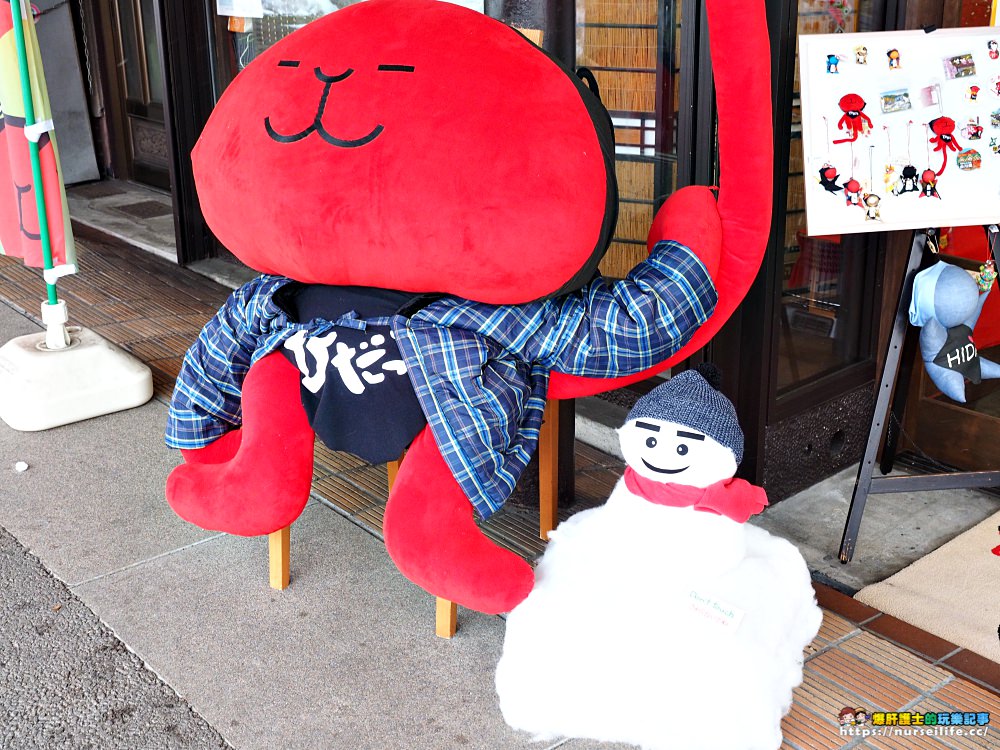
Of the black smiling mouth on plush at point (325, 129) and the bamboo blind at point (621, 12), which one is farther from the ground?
the bamboo blind at point (621, 12)

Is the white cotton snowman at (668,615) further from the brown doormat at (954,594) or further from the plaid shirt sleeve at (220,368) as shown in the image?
the plaid shirt sleeve at (220,368)

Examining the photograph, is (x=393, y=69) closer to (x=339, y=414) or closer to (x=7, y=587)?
(x=339, y=414)

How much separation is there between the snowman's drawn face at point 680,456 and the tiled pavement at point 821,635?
0.49 meters

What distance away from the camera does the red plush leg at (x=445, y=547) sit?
2207mm

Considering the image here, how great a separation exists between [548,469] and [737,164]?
1.05m

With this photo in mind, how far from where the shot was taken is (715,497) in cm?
216

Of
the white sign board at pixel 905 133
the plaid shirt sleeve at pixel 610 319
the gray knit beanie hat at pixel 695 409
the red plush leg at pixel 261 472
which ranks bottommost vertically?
the red plush leg at pixel 261 472

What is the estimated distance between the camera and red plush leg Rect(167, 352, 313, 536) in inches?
94.3

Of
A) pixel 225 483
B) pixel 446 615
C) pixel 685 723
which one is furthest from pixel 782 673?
pixel 225 483

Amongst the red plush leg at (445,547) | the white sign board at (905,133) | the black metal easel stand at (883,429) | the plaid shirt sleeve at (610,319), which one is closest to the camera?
the red plush leg at (445,547)

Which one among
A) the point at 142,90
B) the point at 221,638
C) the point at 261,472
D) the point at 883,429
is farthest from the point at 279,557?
the point at 142,90
